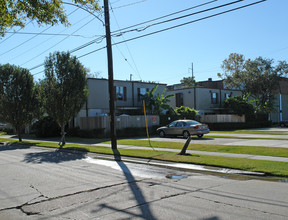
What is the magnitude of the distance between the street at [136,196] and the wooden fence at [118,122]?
15855 mm

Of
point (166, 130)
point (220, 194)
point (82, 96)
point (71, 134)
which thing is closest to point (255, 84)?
point (166, 130)

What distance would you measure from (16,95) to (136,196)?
21.2 metres

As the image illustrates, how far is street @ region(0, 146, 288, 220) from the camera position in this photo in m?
5.06

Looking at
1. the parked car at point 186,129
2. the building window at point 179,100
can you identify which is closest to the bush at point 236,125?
the building window at point 179,100

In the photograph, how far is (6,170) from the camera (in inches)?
388

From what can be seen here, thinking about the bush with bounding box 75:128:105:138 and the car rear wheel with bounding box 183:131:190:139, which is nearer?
the car rear wheel with bounding box 183:131:190:139

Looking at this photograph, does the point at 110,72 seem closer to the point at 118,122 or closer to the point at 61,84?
the point at 61,84

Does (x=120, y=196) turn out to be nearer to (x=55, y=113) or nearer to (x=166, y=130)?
(x=55, y=113)

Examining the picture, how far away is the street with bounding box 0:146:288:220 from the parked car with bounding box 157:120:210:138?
43.6ft

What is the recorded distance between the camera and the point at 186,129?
74.6ft

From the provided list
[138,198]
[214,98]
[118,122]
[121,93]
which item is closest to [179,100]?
[214,98]

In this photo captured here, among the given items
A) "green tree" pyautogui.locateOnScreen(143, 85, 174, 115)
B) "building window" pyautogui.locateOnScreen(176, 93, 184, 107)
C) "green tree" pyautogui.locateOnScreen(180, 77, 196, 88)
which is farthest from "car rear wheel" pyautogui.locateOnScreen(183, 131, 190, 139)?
"green tree" pyautogui.locateOnScreen(180, 77, 196, 88)

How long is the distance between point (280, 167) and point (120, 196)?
224 inches

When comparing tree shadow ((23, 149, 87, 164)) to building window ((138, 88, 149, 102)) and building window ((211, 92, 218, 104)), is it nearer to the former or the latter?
building window ((138, 88, 149, 102))
